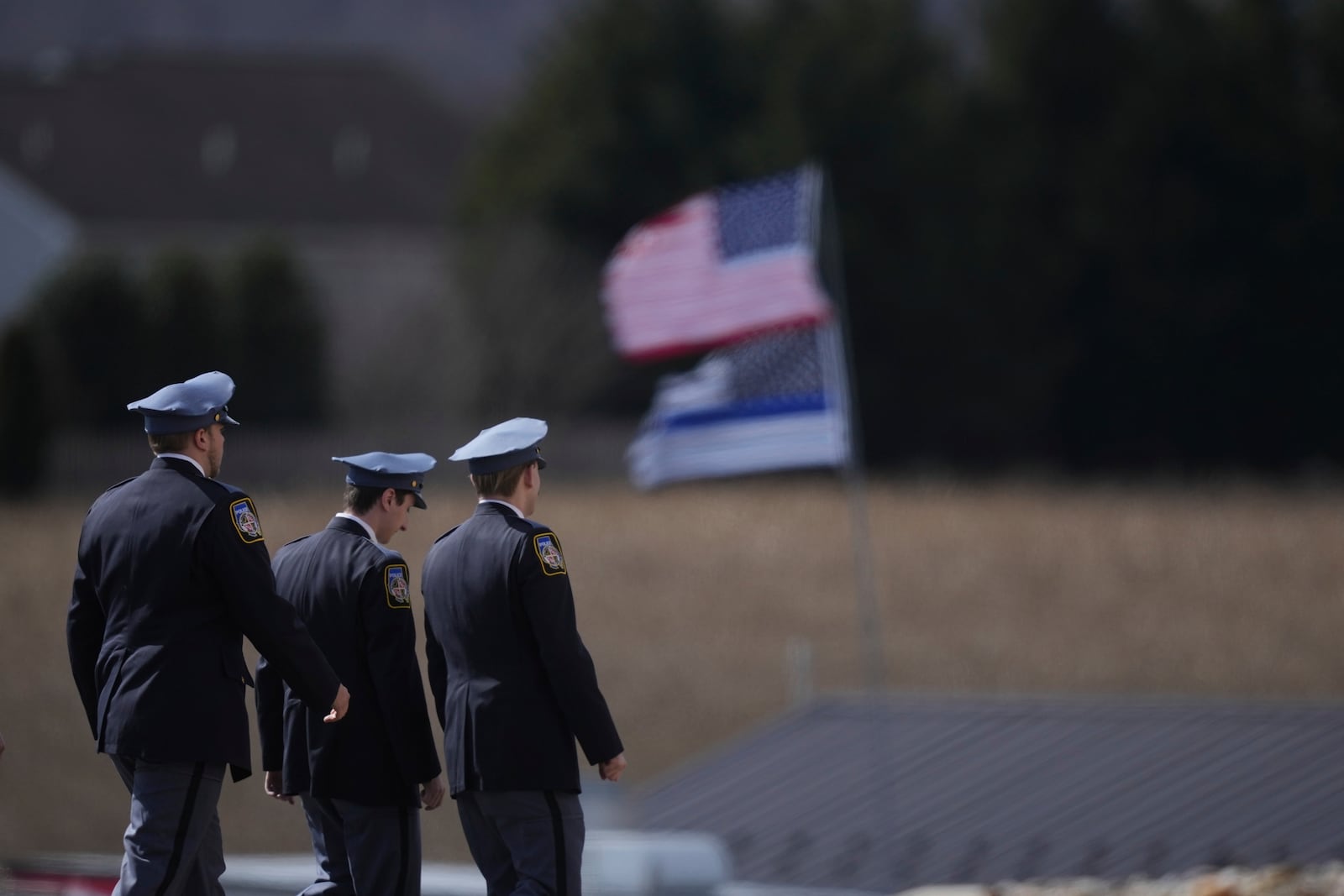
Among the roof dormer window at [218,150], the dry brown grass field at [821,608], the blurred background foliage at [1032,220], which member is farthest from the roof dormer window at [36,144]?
the dry brown grass field at [821,608]

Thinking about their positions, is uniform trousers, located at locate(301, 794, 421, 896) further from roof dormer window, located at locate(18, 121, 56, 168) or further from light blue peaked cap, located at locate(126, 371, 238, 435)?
roof dormer window, located at locate(18, 121, 56, 168)

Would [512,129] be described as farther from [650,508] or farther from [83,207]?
[650,508]

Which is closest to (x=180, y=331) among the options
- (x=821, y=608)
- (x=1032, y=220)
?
(x=821, y=608)

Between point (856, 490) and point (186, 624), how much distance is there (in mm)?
6746

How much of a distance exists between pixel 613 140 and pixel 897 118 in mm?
6414

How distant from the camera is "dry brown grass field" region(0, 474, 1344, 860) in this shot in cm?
1872

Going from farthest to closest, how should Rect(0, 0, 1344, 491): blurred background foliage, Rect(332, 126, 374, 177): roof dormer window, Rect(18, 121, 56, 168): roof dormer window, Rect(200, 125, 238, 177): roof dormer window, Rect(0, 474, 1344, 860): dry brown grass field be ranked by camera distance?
1. Rect(332, 126, 374, 177): roof dormer window
2. Rect(200, 125, 238, 177): roof dormer window
3. Rect(18, 121, 56, 168): roof dormer window
4. Rect(0, 0, 1344, 491): blurred background foliage
5. Rect(0, 474, 1344, 860): dry brown grass field

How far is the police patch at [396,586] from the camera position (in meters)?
5.55

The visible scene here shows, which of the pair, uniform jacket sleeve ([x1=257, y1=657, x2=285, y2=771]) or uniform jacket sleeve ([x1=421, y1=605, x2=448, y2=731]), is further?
uniform jacket sleeve ([x1=257, y1=657, x2=285, y2=771])

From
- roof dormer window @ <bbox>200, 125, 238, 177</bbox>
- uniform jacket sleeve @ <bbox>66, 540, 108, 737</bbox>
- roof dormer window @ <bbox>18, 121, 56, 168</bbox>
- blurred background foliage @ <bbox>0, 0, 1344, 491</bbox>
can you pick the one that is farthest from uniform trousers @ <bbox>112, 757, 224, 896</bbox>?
roof dormer window @ <bbox>200, 125, 238, 177</bbox>

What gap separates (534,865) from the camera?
536cm

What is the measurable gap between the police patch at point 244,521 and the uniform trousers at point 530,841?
1.00m

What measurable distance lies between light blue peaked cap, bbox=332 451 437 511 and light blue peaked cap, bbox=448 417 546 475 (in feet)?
0.65

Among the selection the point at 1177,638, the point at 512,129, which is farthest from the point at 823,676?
the point at 512,129
